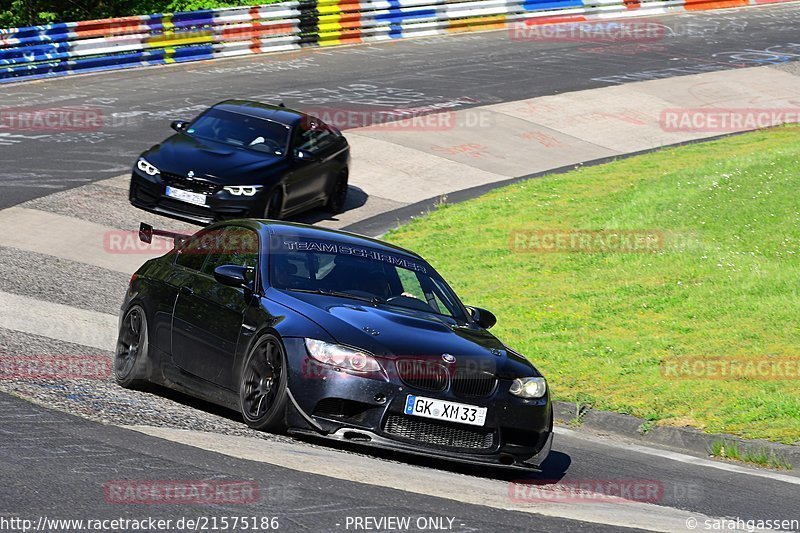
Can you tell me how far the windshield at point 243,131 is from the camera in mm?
18672

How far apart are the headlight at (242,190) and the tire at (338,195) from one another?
234 centimetres

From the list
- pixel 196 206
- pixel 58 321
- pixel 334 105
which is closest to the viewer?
pixel 58 321

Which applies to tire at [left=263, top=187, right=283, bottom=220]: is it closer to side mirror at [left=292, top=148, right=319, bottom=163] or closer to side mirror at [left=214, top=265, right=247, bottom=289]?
side mirror at [left=292, top=148, right=319, bottom=163]

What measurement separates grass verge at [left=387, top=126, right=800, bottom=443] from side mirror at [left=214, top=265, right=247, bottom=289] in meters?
3.76

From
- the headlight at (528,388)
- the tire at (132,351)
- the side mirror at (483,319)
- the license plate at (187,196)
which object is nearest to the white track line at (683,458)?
the side mirror at (483,319)

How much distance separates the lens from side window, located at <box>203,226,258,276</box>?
31.1 feet

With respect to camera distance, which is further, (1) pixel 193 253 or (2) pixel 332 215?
(2) pixel 332 215

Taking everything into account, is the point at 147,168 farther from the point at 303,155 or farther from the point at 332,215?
the point at 332,215

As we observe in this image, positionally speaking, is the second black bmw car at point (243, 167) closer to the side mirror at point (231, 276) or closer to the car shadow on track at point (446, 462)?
the car shadow on track at point (446, 462)

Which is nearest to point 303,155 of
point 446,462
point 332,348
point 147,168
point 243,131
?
point 243,131

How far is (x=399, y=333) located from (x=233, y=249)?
6.34ft

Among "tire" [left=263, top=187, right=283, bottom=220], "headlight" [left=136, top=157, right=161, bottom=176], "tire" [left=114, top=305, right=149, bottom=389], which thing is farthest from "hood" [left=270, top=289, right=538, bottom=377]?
"headlight" [left=136, top=157, right=161, bottom=176]

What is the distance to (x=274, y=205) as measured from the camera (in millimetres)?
17922

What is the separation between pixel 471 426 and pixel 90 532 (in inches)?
122
